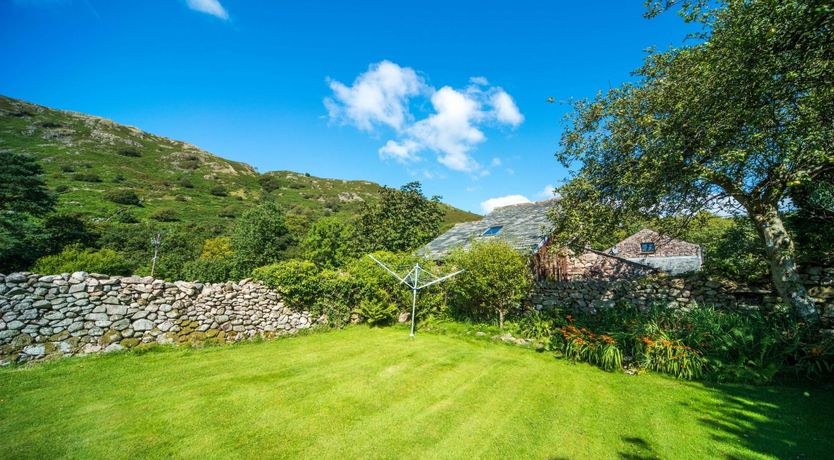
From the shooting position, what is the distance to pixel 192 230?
4591 centimetres

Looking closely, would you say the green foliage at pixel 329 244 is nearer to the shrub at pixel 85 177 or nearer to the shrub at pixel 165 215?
the shrub at pixel 165 215

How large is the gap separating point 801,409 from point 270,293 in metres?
14.4

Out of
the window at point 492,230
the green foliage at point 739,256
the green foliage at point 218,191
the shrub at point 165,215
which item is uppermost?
the green foliage at point 218,191

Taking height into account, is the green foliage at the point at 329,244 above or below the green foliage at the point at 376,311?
above

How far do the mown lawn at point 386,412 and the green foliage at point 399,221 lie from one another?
2234 centimetres

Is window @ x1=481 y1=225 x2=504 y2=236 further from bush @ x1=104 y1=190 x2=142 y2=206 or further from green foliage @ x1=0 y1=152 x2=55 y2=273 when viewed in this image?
bush @ x1=104 y1=190 x2=142 y2=206

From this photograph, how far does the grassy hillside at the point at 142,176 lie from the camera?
2062 inches

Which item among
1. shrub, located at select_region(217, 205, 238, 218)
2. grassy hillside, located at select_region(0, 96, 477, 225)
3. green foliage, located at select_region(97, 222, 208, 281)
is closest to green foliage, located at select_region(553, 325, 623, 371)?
grassy hillside, located at select_region(0, 96, 477, 225)

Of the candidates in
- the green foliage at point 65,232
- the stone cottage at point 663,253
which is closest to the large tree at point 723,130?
the stone cottage at point 663,253

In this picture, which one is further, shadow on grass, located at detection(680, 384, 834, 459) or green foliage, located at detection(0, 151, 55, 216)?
green foliage, located at detection(0, 151, 55, 216)

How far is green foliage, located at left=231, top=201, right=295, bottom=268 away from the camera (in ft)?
107

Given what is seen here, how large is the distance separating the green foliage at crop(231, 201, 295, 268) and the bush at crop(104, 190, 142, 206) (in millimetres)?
29883

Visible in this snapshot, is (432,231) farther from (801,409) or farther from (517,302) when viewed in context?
(801,409)

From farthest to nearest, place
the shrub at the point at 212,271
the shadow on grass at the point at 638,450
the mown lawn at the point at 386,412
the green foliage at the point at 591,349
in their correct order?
the shrub at the point at 212,271 → the green foliage at the point at 591,349 → the mown lawn at the point at 386,412 → the shadow on grass at the point at 638,450
